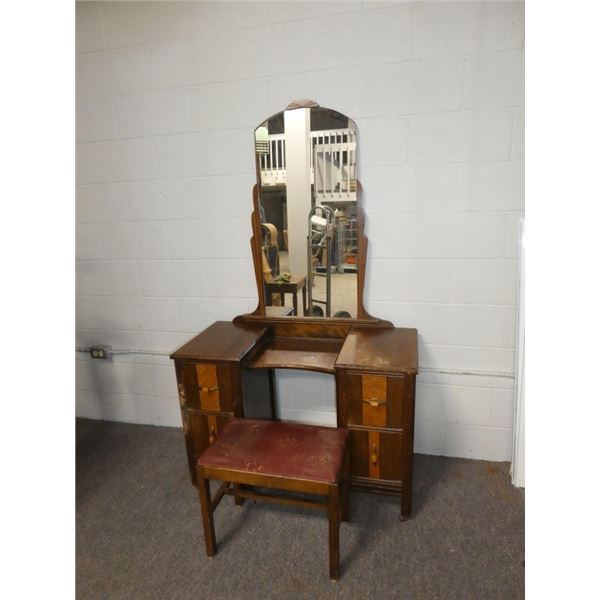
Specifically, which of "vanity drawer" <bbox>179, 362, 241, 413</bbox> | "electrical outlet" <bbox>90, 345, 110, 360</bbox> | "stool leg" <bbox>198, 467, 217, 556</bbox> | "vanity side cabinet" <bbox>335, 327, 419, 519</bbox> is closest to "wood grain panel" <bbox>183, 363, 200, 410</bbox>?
"vanity drawer" <bbox>179, 362, 241, 413</bbox>

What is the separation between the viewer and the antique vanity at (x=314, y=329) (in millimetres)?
1583

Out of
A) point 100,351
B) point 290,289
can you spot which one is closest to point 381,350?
point 290,289

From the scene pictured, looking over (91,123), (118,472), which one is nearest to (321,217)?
(91,123)

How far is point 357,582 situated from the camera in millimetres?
1408

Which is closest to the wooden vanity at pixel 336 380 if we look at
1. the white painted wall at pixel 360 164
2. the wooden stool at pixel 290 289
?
the wooden stool at pixel 290 289

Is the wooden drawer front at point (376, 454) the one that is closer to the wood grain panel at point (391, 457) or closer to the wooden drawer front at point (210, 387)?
the wood grain panel at point (391, 457)

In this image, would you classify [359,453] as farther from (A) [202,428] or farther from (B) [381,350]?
(A) [202,428]

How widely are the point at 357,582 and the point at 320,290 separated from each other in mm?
1176

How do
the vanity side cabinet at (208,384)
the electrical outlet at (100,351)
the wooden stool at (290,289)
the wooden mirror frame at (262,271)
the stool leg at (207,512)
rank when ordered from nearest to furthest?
the stool leg at (207,512) → the vanity side cabinet at (208,384) → the wooden mirror frame at (262,271) → the wooden stool at (290,289) → the electrical outlet at (100,351)

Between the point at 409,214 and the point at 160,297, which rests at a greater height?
the point at 409,214

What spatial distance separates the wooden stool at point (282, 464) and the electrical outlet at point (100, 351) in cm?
117
